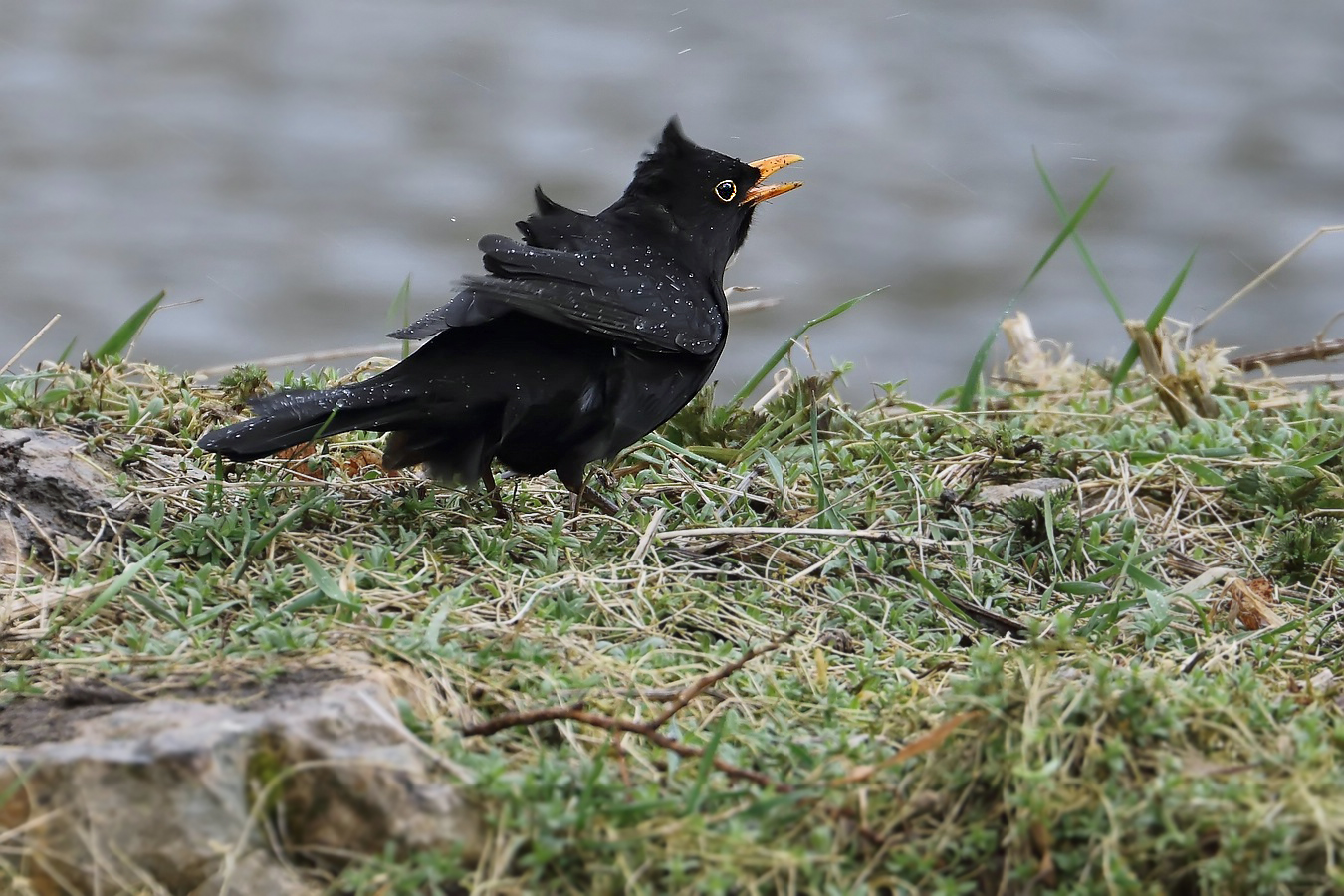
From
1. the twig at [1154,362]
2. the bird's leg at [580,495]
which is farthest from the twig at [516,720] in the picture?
the twig at [1154,362]

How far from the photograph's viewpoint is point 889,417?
4.90 m

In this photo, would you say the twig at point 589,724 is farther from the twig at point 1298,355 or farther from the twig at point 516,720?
the twig at point 1298,355

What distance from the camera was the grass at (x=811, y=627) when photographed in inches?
91.3

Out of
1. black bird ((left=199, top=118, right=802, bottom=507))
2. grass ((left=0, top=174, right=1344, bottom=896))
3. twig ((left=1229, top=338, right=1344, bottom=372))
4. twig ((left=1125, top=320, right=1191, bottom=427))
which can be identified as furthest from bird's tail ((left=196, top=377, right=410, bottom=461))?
twig ((left=1229, top=338, right=1344, bottom=372))

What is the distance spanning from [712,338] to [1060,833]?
212 centimetres

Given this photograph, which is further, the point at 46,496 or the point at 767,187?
the point at 767,187

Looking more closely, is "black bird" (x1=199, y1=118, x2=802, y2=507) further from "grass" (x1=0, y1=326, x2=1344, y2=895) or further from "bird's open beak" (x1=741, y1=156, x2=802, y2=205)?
"bird's open beak" (x1=741, y1=156, x2=802, y2=205)

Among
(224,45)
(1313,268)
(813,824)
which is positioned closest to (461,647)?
(813,824)

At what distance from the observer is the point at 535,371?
3.94 m

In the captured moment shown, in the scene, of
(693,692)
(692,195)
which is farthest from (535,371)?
(693,692)

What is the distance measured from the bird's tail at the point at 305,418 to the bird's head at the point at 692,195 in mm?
1155

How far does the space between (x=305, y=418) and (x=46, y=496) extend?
2.07 ft

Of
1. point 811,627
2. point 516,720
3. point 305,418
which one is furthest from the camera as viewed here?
point 305,418

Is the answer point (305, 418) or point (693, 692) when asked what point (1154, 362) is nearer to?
point (305, 418)
